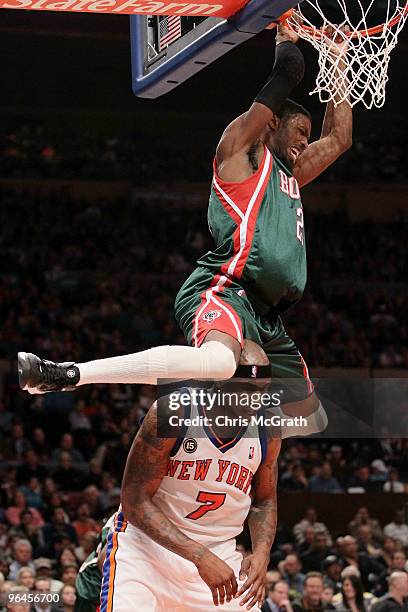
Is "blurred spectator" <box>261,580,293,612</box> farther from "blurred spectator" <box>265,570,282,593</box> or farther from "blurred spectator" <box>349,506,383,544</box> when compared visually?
"blurred spectator" <box>349,506,383,544</box>

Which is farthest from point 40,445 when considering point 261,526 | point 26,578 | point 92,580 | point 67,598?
point 261,526

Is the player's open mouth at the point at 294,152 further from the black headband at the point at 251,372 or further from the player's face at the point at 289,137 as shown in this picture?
the black headband at the point at 251,372

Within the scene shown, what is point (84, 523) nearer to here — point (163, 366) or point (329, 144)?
point (329, 144)

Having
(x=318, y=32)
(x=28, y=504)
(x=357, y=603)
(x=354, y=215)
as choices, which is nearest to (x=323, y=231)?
(x=354, y=215)

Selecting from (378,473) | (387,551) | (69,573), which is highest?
(69,573)

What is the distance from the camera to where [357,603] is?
9.01 meters

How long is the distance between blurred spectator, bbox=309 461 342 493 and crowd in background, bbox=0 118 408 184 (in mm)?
8368

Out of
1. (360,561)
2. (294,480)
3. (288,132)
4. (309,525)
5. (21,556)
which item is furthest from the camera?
(294,480)

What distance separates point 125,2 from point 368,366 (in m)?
11.4

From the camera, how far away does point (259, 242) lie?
4.75 m

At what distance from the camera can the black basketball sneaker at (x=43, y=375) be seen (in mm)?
4156

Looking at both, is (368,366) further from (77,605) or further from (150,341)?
(77,605)

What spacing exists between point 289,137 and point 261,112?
430 millimetres

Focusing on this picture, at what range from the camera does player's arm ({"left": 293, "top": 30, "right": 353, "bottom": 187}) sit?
5344mm
